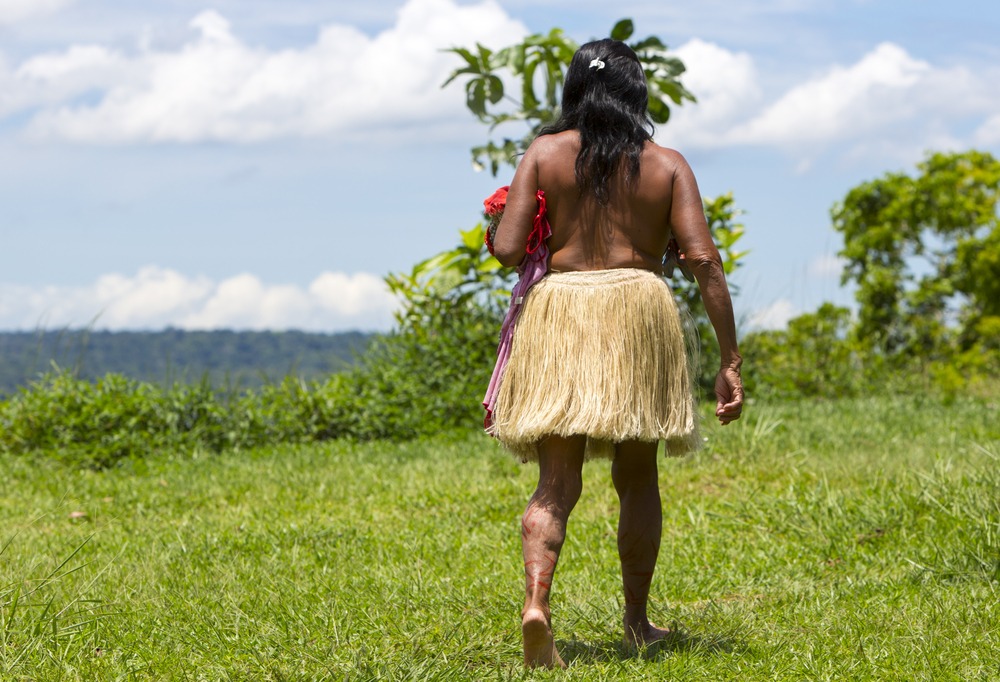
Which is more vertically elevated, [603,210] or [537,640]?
[603,210]

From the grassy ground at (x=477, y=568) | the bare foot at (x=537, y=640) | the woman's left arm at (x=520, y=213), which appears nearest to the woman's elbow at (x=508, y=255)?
the woman's left arm at (x=520, y=213)

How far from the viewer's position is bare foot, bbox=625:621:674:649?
388 cm

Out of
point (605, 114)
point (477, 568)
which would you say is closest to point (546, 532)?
point (605, 114)

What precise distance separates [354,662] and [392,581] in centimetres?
128

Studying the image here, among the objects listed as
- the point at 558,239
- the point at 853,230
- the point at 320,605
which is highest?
the point at 853,230

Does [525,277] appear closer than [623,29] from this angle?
Yes

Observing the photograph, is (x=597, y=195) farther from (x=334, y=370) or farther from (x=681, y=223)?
(x=334, y=370)

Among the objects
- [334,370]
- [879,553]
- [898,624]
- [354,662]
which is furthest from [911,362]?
[354,662]

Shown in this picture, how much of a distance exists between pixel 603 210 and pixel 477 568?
1.98 m

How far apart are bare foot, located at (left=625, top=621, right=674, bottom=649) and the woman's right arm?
779mm

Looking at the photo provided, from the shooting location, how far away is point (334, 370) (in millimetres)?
10250

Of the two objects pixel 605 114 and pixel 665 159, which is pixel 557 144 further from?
pixel 665 159

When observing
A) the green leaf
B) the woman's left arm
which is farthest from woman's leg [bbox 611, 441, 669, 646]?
the green leaf

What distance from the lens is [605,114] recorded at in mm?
3684
